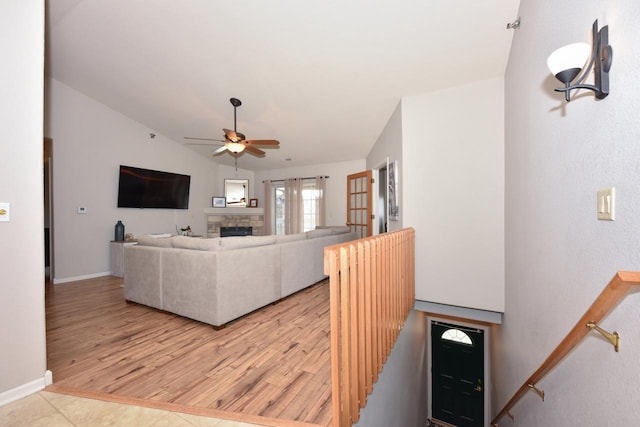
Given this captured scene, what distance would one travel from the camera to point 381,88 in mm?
3303

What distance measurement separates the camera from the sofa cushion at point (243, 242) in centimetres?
260

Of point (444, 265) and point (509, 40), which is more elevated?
point (509, 40)

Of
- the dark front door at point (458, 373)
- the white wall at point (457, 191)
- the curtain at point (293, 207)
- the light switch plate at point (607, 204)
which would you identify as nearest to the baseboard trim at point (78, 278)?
the curtain at point (293, 207)

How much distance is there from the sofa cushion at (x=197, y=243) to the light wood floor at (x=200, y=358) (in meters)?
0.78

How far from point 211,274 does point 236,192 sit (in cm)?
532

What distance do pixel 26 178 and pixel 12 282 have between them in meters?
0.62

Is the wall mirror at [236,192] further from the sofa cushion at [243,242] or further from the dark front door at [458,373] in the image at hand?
the dark front door at [458,373]

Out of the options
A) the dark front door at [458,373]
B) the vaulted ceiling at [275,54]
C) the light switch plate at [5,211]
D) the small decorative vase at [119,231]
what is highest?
the vaulted ceiling at [275,54]

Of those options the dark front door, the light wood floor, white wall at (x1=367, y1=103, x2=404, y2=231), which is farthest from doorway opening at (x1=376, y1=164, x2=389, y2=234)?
the light wood floor

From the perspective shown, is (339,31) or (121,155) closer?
(339,31)

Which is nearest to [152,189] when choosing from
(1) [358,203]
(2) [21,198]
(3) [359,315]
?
(2) [21,198]

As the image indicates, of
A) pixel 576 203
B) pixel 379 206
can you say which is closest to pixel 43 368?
pixel 576 203

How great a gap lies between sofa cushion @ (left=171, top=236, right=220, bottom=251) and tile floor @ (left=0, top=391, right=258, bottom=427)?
132 cm

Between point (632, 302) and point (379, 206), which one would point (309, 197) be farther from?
point (632, 302)
